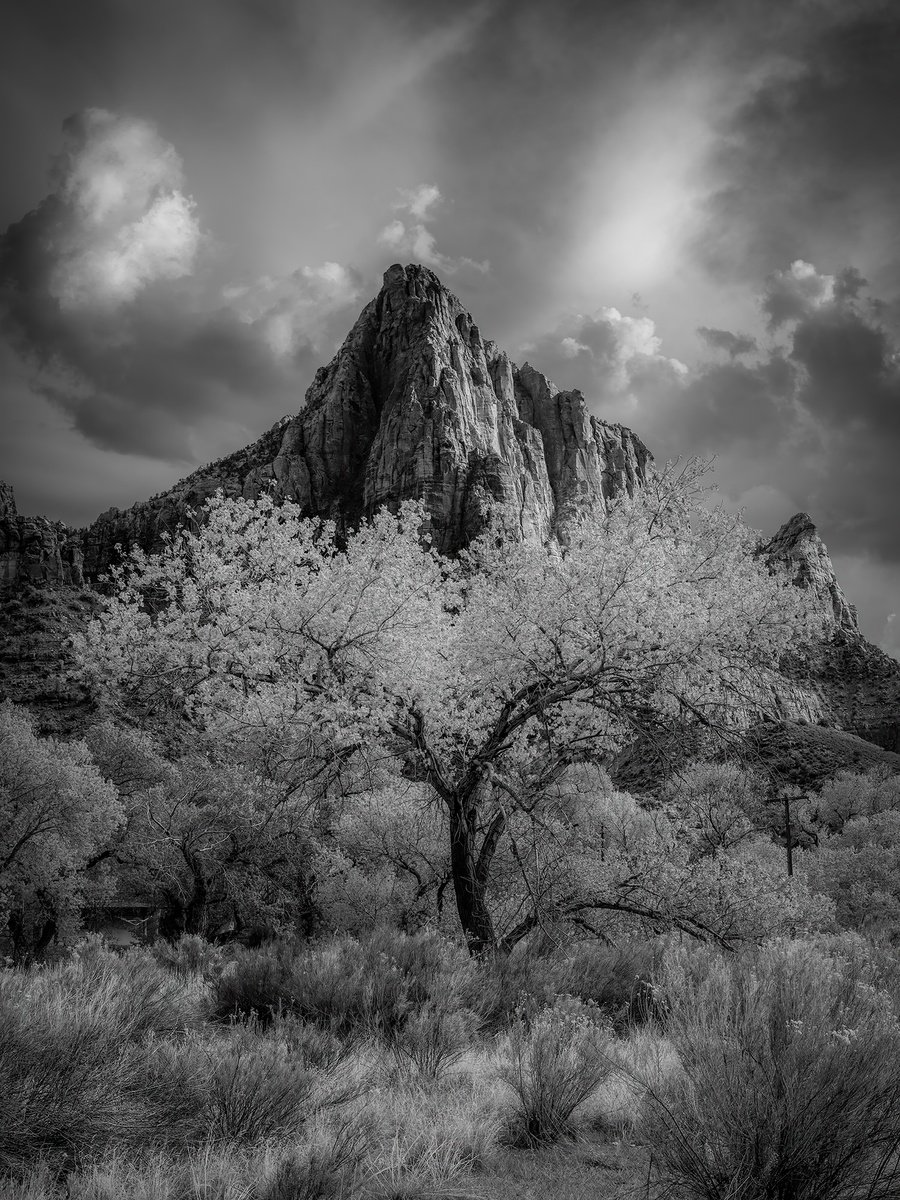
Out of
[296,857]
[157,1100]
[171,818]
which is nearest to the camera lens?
[157,1100]

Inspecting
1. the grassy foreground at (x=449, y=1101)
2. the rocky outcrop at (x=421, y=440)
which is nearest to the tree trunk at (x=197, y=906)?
the grassy foreground at (x=449, y=1101)

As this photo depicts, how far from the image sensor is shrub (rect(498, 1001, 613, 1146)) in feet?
12.1

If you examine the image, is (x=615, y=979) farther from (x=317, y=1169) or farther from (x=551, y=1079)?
(x=317, y=1169)

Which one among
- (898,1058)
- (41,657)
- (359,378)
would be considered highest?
(359,378)

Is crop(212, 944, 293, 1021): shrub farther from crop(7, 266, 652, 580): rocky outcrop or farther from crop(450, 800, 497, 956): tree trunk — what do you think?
crop(7, 266, 652, 580): rocky outcrop

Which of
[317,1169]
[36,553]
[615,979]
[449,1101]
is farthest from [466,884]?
[36,553]

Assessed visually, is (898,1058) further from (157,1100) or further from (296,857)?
(296,857)

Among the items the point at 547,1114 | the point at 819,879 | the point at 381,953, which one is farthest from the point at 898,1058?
the point at 819,879

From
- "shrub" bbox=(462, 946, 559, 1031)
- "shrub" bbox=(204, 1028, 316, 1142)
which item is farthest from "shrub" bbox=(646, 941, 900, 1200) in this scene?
"shrub" bbox=(462, 946, 559, 1031)

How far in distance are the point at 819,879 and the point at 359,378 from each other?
15248cm

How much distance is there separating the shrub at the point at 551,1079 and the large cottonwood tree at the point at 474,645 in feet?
14.5

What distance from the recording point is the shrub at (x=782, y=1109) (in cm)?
249

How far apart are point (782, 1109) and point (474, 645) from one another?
23.8ft

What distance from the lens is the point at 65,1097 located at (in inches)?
119
